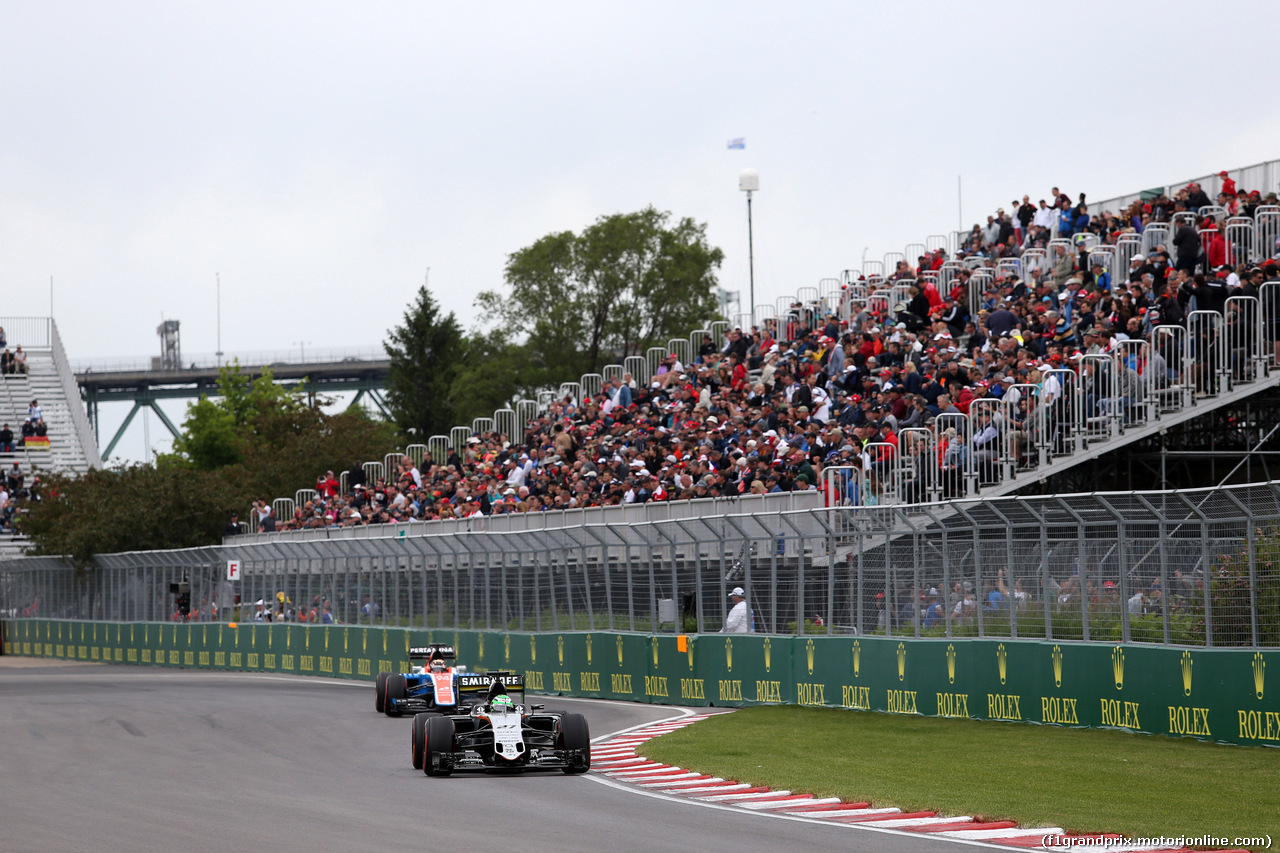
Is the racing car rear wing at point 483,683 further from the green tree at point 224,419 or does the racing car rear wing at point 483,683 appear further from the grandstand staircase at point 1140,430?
the green tree at point 224,419

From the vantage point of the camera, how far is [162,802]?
44.8 ft

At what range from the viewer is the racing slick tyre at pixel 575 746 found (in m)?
15.5

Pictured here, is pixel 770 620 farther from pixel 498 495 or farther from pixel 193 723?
pixel 498 495

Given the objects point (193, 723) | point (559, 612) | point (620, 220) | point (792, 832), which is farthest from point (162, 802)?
point (620, 220)

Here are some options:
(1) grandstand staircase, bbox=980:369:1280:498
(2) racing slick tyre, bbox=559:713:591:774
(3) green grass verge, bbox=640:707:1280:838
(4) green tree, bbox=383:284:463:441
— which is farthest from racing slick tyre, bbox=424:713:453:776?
(4) green tree, bbox=383:284:463:441

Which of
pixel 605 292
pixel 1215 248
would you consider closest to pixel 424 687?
pixel 1215 248

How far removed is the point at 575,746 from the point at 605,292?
166ft

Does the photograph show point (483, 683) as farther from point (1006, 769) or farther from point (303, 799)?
point (1006, 769)

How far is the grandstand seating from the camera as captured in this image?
2484 centimetres

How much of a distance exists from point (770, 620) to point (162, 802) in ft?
36.2

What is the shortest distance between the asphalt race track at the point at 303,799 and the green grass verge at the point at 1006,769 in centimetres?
142

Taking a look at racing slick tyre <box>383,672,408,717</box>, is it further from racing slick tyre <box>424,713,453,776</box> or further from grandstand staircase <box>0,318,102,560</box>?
grandstand staircase <box>0,318,102,560</box>

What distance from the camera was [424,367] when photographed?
75938 millimetres

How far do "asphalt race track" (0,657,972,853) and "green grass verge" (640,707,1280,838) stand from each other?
142 centimetres
